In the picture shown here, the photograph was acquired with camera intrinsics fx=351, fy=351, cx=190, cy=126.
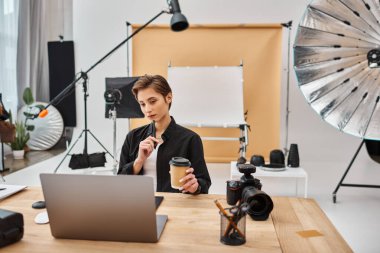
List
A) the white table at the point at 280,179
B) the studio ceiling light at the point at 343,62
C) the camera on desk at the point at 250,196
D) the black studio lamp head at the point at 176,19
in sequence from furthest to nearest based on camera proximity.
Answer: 1. the white table at the point at 280,179
2. the studio ceiling light at the point at 343,62
3. the black studio lamp head at the point at 176,19
4. the camera on desk at the point at 250,196

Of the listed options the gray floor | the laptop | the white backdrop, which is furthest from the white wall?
the laptop

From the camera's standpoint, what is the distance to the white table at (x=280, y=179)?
116 inches

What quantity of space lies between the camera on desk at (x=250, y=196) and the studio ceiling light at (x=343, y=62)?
1.87m

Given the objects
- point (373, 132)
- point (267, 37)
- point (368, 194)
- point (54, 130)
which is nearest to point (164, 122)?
point (373, 132)

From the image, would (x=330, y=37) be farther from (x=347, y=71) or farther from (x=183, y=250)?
(x=183, y=250)

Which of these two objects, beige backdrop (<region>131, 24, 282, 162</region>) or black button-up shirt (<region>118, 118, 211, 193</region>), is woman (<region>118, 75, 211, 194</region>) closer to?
black button-up shirt (<region>118, 118, 211, 193</region>)

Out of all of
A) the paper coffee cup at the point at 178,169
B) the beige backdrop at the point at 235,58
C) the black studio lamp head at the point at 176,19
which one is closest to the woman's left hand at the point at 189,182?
the paper coffee cup at the point at 178,169

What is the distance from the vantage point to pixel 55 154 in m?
4.91

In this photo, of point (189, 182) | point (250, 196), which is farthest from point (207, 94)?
point (250, 196)

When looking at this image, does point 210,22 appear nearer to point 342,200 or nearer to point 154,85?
point 342,200

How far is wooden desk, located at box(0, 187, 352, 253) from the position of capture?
0.89 meters

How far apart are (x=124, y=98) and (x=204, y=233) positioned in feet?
10.0

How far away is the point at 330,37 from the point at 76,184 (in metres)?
2.52

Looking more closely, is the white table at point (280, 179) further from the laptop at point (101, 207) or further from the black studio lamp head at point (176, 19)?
the laptop at point (101, 207)
